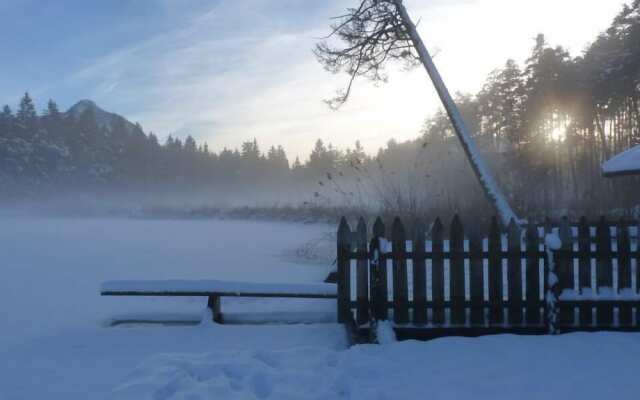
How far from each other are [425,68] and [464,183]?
8.56m

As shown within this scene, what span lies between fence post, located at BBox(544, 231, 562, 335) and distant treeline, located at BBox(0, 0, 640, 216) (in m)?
5.28

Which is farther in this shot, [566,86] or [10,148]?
[10,148]

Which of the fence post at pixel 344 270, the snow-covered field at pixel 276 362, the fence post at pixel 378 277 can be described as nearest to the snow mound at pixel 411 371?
the snow-covered field at pixel 276 362

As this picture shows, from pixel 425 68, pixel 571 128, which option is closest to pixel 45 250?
pixel 425 68

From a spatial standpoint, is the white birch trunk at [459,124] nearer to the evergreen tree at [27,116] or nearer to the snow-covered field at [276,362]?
the snow-covered field at [276,362]

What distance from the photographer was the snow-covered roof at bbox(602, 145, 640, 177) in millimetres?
6641

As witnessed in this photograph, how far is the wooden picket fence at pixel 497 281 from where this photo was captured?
183 inches

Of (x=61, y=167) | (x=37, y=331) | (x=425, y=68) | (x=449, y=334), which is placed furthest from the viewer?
(x=61, y=167)

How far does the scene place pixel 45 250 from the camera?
44.4 feet

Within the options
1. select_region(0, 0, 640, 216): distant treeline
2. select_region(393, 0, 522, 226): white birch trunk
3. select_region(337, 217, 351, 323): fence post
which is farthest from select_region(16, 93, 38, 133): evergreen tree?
select_region(337, 217, 351, 323): fence post

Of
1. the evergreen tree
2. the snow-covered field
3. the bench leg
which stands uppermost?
the evergreen tree

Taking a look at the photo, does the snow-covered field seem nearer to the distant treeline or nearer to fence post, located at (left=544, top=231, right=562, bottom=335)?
fence post, located at (left=544, top=231, right=562, bottom=335)

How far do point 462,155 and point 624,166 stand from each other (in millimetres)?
26202

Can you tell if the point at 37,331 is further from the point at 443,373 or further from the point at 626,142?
the point at 626,142
